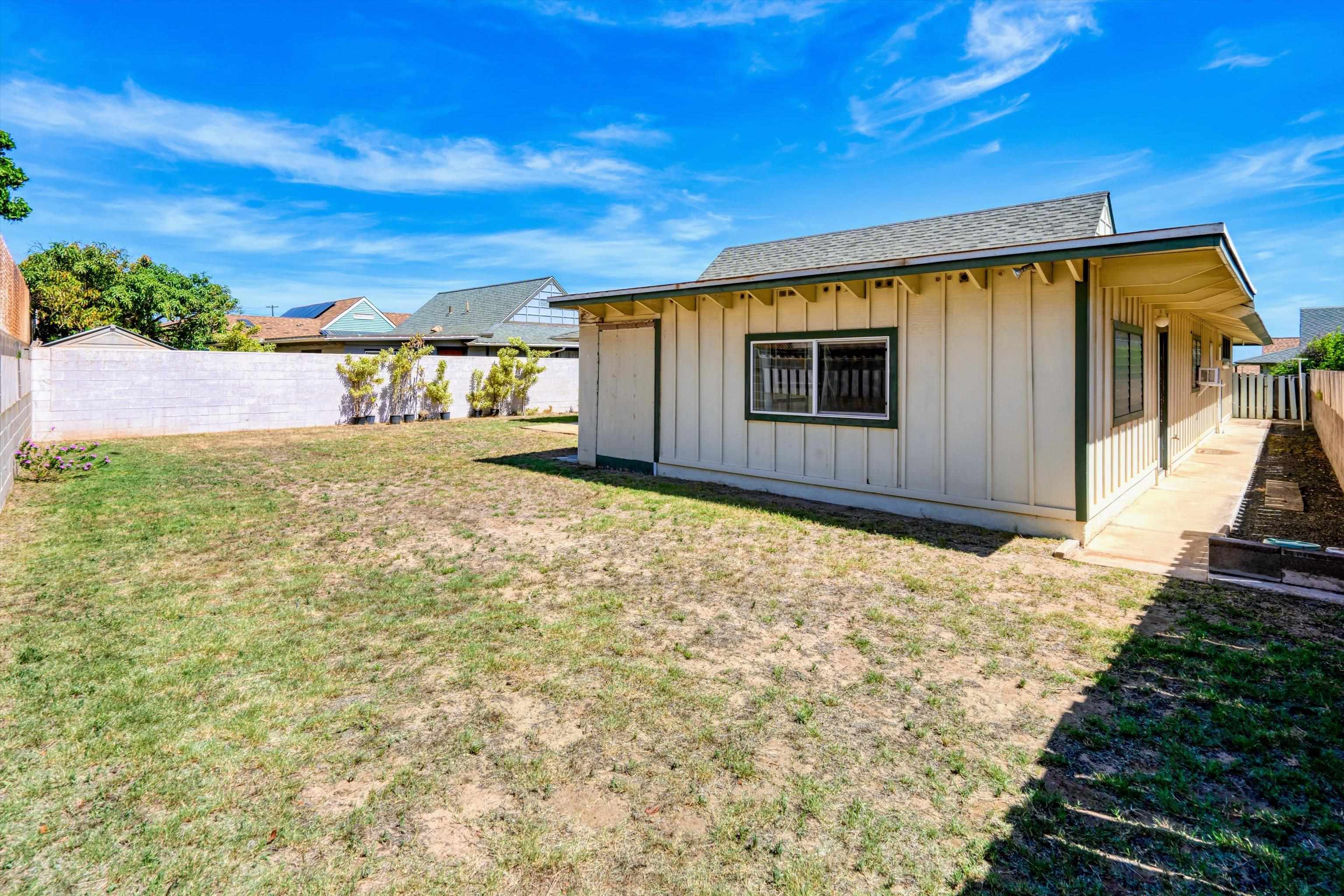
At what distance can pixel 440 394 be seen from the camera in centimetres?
1822

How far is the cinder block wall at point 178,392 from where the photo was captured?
12266 millimetres

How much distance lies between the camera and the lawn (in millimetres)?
1970

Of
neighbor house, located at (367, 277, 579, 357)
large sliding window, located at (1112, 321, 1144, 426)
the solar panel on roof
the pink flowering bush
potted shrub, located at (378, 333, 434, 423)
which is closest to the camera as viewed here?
large sliding window, located at (1112, 321, 1144, 426)

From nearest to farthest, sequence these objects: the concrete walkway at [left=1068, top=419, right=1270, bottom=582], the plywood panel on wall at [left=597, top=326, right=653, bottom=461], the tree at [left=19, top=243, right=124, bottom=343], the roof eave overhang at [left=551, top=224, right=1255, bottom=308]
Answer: the roof eave overhang at [left=551, top=224, right=1255, bottom=308] → the concrete walkway at [left=1068, top=419, right=1270, bottom=582] → the plywood panel on wall at [left=597, top=326, right=653, bottom=461] → the tree at [left=19, top=243, right=124, bottom=343]

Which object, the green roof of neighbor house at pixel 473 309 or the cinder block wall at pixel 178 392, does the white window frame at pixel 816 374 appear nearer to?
the cinder block wall at pixel 178 392

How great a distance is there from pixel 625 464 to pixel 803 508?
355 cm

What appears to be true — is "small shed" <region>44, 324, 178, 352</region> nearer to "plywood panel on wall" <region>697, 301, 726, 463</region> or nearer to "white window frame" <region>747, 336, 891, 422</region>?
"plywood panel on wall" <region>697, 301, 726, 463</region>

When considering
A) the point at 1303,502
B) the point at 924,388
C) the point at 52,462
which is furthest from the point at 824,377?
the point at 52,462

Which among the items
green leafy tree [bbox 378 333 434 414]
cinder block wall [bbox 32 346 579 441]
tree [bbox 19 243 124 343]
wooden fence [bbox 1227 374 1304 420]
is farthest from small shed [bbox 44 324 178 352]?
wooden fence [bbox 1227 374 1304 420]

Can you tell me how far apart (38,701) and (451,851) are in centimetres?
233

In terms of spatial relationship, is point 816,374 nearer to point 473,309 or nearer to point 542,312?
point 542,312

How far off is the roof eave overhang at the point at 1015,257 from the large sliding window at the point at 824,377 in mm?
714

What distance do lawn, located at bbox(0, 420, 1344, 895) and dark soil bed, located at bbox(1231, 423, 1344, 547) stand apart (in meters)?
2.49

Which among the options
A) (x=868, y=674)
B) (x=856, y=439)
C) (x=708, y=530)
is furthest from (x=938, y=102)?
(x=868, y=674)
